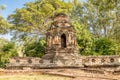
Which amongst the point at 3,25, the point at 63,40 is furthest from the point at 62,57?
the point at 3,25

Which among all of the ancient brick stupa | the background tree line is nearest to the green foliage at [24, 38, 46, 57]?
the background tree line

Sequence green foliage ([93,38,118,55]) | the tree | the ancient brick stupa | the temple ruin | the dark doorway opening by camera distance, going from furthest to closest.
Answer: the tree
green foliage ([93,38,118,55])
the dark doorway opening
the ancient brick stupa
the temple ruin

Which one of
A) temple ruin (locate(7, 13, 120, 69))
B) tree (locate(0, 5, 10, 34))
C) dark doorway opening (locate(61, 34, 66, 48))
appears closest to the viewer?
temple ruin (locate(7, 13, 120, 69))

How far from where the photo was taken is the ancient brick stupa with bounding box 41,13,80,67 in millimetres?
16688

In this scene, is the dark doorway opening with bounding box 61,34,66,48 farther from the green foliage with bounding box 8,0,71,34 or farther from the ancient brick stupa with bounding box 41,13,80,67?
the green foliage with bounding box 8,0,71,34

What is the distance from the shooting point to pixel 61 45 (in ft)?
59.1

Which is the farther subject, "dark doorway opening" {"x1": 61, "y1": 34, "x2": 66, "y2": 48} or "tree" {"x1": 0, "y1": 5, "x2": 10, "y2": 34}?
"tree" {"x1": 0, "y1": 5, "x2": 10, "y2": 34}

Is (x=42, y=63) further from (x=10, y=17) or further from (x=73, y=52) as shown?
(x=10, y=17)

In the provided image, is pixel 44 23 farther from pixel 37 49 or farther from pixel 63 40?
pixel 63 40

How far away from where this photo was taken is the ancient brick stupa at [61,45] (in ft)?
54.7

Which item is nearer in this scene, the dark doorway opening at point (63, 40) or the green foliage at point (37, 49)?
the dark doorway opening at point (63, 40)

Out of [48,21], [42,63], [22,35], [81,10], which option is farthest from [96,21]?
[42,63]

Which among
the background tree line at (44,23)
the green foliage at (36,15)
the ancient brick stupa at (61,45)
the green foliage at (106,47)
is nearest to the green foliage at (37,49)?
the background tree line at (44,23)

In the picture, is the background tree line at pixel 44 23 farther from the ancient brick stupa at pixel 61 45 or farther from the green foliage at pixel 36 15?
the ancient brick stupa at pixel 61 45
